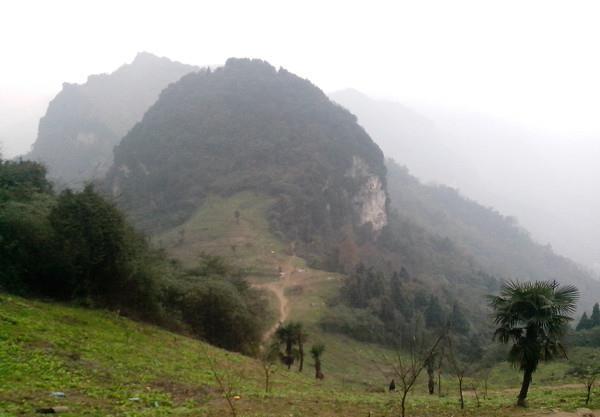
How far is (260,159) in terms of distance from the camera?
151750mm

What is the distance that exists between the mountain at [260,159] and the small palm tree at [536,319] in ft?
316

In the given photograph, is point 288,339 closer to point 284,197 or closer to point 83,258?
point 83,258

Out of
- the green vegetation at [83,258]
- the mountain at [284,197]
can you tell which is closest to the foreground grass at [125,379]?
the green vegetation at [83,258]

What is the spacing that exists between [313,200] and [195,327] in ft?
333

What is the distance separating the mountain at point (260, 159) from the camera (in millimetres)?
135375

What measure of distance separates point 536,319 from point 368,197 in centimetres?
14199

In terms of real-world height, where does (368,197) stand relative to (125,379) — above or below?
above

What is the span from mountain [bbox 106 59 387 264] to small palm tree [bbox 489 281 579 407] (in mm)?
96447

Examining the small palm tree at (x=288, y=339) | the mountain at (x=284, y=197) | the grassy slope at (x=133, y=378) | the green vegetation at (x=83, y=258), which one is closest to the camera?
the grassy slope at (x=133, y=378)

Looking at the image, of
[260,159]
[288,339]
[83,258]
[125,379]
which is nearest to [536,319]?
[125,379]

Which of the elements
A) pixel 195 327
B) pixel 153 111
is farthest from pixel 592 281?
pixel 195 327

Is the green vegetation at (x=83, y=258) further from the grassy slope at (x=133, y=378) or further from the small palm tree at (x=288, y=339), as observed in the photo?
the small palm tree at (x=288, y=339)

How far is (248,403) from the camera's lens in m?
16.4

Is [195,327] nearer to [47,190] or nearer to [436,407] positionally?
[47,190]
